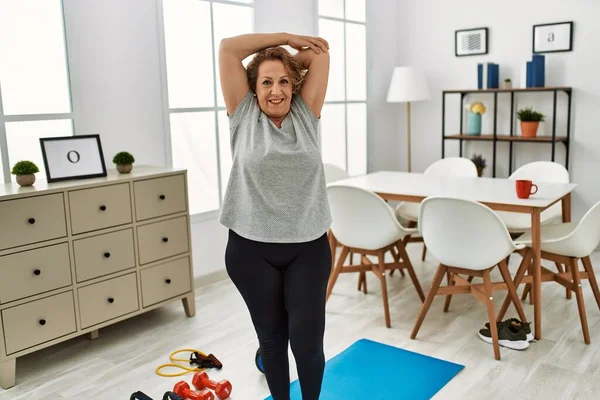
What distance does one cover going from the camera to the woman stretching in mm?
1855

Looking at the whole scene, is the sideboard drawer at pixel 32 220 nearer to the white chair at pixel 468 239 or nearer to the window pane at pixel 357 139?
the white chair at pixel 468 239

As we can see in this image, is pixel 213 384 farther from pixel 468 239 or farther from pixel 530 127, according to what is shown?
pixel 530 127

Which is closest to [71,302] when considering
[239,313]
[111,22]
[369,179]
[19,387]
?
[19,387]

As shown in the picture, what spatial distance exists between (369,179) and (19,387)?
2.38 meters

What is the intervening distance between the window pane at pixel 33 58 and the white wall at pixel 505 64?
3.50 metres

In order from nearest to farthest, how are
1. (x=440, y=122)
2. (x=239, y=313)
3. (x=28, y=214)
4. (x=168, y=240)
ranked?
1. (x=28, y=214)
2. (x=168, y=240)
3. (x=239, y=313)
4. (x=440, y=122)

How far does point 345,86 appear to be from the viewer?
5.22m

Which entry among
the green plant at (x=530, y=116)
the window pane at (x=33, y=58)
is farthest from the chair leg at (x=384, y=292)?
the green plant at (x=530, y=116)

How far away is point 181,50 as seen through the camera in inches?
149

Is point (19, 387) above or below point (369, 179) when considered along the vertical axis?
below

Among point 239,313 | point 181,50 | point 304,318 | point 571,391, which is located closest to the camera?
point 304,318

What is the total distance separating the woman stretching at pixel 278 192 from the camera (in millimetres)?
1855

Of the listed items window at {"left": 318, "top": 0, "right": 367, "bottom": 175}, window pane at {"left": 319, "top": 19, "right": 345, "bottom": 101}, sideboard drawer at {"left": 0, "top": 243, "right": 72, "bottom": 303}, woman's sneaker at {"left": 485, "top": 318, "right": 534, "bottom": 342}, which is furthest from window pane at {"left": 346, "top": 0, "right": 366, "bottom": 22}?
sideboard drawer at {"left": 0, "top": 243, "right": 72, "bottom": 303}

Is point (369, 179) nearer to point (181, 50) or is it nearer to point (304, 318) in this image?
point (181, 50)
